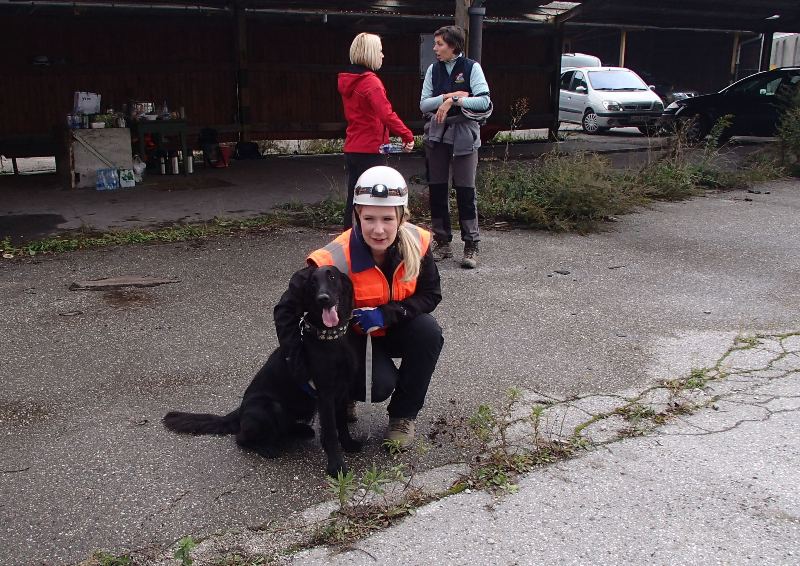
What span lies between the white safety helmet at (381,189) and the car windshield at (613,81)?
750 inches

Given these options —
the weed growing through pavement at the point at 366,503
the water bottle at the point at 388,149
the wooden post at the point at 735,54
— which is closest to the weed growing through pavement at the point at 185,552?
the weed growing through pavement at the point at 366,503

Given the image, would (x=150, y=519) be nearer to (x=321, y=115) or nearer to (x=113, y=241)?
(x=113, y=241)

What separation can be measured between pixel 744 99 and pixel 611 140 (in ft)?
10.3

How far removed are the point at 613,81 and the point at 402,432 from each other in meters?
19.5

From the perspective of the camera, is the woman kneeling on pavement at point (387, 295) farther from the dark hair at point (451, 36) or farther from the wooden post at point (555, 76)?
the wooden post at point (555, 76)

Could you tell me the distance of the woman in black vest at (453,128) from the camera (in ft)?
20.9

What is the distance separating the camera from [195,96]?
1446cm

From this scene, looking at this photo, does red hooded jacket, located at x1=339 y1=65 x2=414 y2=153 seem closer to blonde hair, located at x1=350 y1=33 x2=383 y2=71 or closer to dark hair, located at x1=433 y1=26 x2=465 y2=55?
blonde hair, located at x1=350 y1=33 x2=383 y2=71

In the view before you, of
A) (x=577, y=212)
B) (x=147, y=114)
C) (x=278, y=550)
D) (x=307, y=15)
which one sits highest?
(x=307, y=15)

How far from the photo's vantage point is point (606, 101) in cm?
2045

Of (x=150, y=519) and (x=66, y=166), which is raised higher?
(x=66, y=166)

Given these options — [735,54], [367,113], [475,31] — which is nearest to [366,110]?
[367,113]

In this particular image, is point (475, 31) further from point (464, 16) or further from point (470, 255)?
point (470, 255)

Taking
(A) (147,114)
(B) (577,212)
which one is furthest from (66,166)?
(B) (577,212)
